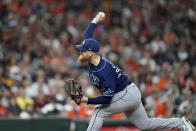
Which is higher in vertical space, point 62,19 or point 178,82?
point 62,19

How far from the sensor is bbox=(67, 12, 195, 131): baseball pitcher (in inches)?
258

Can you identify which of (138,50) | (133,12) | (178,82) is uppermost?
(133,12)

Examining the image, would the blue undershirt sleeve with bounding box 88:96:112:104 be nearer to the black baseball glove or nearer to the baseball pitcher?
the baseball pitcher

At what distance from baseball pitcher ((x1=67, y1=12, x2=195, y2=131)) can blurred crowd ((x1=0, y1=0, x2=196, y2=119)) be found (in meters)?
3.40

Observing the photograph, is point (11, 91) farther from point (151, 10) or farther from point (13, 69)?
point (151, 10)

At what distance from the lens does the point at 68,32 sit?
1422 centimetres

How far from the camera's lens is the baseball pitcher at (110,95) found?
6.54m

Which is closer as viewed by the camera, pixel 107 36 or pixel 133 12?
pixel 107 36

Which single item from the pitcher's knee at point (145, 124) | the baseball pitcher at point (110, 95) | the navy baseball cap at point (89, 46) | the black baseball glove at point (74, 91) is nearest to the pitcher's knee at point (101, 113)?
the baseball pitcher at point (110, 95)

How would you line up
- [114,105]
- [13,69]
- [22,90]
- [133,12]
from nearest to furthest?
[114,105] → [22,90] → [13,69] → [133,12]

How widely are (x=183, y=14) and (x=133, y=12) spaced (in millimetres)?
1785

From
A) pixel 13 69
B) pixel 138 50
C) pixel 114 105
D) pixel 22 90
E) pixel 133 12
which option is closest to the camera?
pixel 114 105

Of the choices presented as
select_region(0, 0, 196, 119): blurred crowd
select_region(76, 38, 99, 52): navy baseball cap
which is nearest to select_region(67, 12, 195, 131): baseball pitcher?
select_region(76, 38, 99, 52): navy baseball cap

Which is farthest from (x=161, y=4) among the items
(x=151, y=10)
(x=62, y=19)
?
(x=62, y=19)
